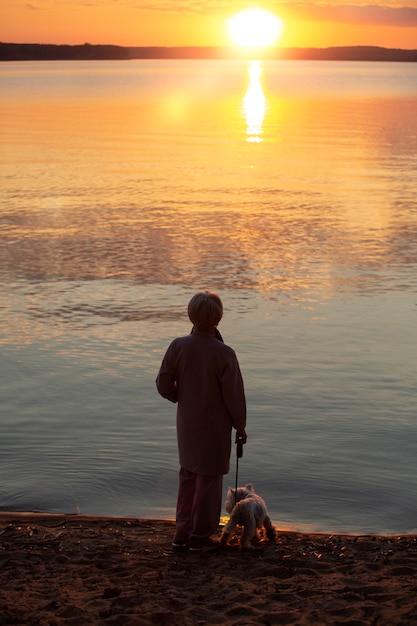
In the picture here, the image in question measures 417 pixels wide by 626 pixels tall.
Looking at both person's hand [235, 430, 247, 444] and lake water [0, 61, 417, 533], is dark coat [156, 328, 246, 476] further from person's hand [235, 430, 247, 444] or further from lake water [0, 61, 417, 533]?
lake water [0, 61, 417, 533]

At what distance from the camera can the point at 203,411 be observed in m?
5.48

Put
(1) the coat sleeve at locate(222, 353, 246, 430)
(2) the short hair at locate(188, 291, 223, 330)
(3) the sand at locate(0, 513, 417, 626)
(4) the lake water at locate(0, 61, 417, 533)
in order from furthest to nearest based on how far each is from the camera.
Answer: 1. (4) the lake water at locate(0, 61, 417, 533)
2. (1) the coat sleeve at locate(222, 353, 246, 430)
3. (2) the short hair at locate(188, 291, 223, 330)
4. (3) the sand at locate(0, 513, 417, 626)

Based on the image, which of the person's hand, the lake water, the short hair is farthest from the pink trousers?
the lake water

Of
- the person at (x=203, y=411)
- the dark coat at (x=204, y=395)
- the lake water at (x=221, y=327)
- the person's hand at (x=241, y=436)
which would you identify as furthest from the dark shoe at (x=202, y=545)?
the lake water at (x=221, y=327)

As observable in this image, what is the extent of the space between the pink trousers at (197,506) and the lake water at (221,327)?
1056mm

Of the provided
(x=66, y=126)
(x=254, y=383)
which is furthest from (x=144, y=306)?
(x=66, y=126)

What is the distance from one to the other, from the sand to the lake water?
33.2 inches

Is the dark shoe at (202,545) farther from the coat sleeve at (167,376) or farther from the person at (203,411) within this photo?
the coat sleeve at (167,376)

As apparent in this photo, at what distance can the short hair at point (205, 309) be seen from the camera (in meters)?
5.28

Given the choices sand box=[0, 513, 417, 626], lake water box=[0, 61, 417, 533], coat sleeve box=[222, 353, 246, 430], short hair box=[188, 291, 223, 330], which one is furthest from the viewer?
lake water box=[0, 61, 417, 533]

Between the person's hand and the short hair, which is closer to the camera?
the short hair

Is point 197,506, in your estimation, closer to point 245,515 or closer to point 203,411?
point 245,515

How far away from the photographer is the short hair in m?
5.28

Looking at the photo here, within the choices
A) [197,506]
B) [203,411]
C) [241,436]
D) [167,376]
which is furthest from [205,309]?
[197,506]
